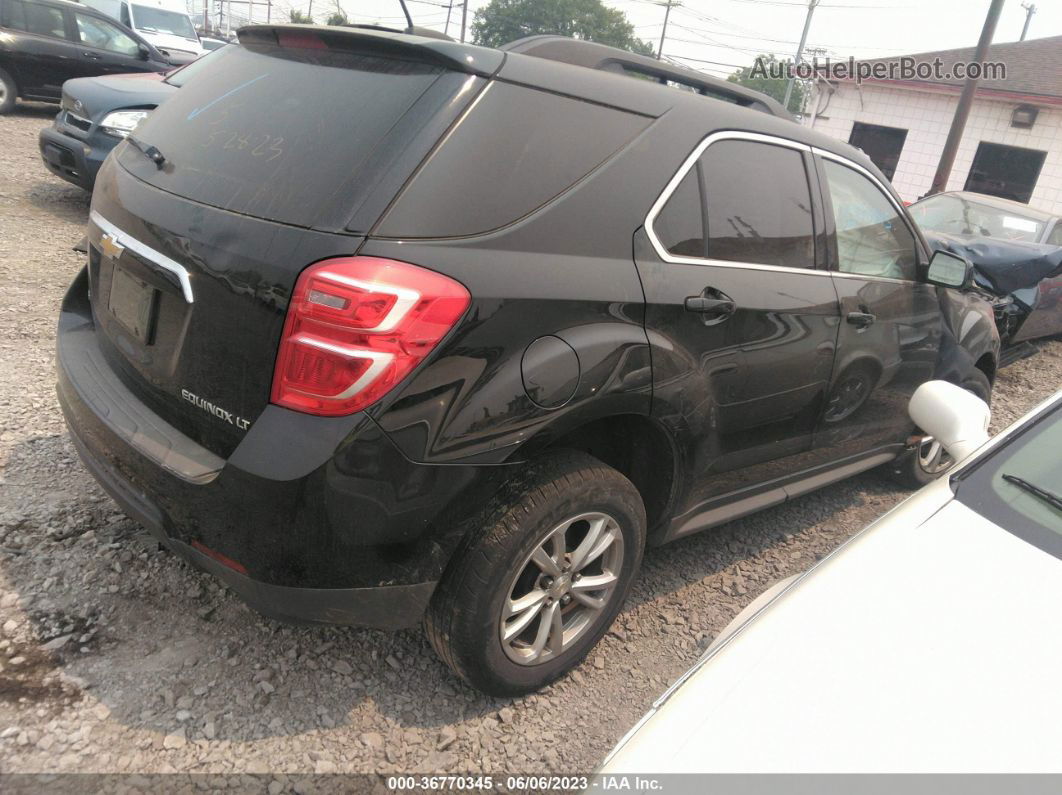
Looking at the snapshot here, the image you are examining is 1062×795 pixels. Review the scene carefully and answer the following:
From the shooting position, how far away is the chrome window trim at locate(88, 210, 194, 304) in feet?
6.90

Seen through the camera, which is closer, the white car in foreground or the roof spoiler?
the white car in foreground

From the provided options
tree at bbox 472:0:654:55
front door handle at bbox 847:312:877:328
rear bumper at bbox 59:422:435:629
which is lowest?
rear bumper at bbox 59:422:435:629

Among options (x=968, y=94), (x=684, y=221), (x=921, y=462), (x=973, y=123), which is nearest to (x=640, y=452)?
(x=684, y=221)

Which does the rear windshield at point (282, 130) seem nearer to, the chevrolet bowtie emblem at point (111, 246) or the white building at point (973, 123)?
the chevrolet bowtie emblem at point (111, 246)

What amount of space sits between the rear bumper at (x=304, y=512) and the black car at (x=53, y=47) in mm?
11577

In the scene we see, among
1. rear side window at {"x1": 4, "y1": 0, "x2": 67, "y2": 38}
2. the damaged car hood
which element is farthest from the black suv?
rear side window at {"x1": 4, "y1": 0, "x2": 67, "y2": 38}

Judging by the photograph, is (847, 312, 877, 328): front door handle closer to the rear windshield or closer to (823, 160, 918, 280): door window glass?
(823, 160, 918, 280): door window glass

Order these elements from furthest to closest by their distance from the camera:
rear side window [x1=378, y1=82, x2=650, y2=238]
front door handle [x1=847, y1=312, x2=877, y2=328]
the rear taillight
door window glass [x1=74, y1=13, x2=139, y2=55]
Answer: door window glass [x1=74, y1=13, x2=139, y2=55]
front door handle [x1=847, y1=312, x2=877, y2=328]
rear side window [x1=378, y1=82, x2=650, y2=238]
the rear taillight

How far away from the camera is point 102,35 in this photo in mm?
11469

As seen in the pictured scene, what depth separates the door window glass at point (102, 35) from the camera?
11.3 m

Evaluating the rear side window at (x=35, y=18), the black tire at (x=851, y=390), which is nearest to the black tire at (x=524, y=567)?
the black tire at (x=851, y=390)

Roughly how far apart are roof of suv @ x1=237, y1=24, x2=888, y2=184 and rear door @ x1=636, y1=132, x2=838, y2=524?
108 millimetres

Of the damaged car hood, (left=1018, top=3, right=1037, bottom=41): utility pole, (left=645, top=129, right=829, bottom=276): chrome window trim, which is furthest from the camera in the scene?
(left=1018, top=3, right=1037, bottom=41): utility pole

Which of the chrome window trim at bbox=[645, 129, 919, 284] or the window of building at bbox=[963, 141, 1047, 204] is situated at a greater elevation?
the chrome window trim at bbox=[645, 129, 919, 284]
